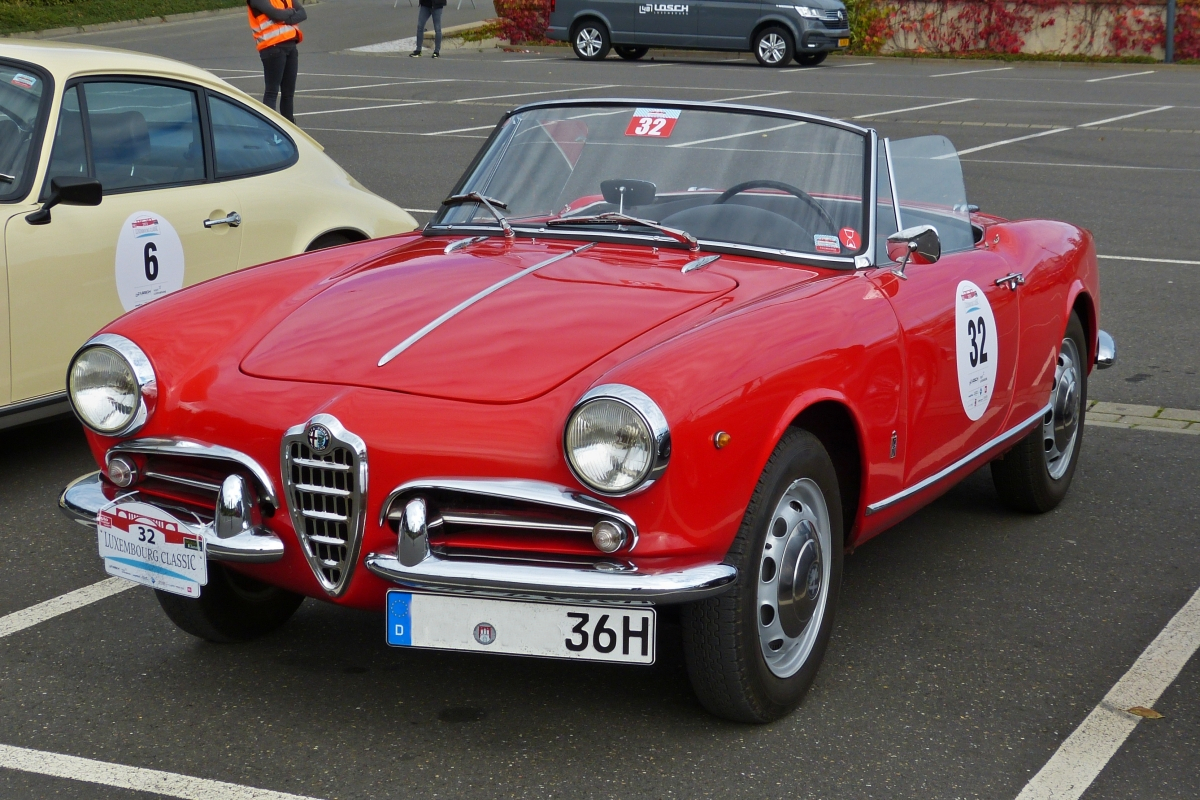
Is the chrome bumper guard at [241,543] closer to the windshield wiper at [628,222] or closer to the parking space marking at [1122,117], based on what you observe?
the windshield wiper at [628,222]

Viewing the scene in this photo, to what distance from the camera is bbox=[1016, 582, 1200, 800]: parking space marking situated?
126 inches

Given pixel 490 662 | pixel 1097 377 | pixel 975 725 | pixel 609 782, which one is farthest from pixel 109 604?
pixel 1097 377

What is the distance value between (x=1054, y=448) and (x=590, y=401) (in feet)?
8.67

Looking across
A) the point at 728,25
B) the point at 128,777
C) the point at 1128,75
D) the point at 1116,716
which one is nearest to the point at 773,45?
the point at 728,25

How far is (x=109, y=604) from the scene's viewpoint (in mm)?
4273

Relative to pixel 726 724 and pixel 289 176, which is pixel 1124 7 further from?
pixel 726 724

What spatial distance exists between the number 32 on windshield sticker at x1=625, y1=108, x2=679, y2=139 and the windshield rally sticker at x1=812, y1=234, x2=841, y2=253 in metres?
0.61

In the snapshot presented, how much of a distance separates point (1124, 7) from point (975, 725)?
28956mm

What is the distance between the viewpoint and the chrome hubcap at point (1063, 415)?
5.08 metres

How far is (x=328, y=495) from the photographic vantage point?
3221 millimetres

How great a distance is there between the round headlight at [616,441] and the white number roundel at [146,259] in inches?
115

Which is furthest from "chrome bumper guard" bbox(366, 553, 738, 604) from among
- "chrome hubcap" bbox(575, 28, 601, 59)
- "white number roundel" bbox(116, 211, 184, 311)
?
"chrome hubcap" bbox(575, 28, 601, 59)

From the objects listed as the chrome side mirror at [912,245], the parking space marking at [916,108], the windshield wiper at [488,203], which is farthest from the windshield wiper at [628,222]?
the parking space marking at [916,108]

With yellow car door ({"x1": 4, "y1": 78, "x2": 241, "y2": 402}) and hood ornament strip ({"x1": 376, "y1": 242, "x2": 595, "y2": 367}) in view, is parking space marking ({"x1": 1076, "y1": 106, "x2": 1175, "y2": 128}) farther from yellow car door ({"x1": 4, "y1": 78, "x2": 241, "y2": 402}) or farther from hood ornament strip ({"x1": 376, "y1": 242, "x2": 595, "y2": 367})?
hood ornament strip ({"x1": 376, "y1": 242, "x2": 595, "y2": 367})
